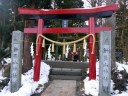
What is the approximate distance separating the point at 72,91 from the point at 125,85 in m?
2.74

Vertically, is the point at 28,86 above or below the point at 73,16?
below

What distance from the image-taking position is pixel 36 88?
22.0 ft

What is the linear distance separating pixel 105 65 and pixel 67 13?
11.8 feet

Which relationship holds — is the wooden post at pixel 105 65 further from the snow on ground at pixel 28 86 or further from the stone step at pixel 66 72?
the stone step at pixel 66 72

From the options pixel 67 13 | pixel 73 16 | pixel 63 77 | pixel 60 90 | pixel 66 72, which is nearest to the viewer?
pixel 60 90

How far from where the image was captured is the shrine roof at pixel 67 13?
7051 mm

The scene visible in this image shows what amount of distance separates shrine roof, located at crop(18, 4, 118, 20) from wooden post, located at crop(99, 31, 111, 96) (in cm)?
184

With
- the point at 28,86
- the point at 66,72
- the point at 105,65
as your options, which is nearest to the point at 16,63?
the point at 28,86

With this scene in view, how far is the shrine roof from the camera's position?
7051 mm

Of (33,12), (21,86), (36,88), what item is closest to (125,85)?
(36,88)

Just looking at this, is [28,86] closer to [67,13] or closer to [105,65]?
[105,65]

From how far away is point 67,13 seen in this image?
734cm

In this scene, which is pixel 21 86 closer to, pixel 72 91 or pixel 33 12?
pixel 72 91

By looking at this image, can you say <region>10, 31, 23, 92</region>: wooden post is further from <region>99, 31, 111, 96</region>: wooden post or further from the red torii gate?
<region>99, 31, 111, 96</region>: wooden post
